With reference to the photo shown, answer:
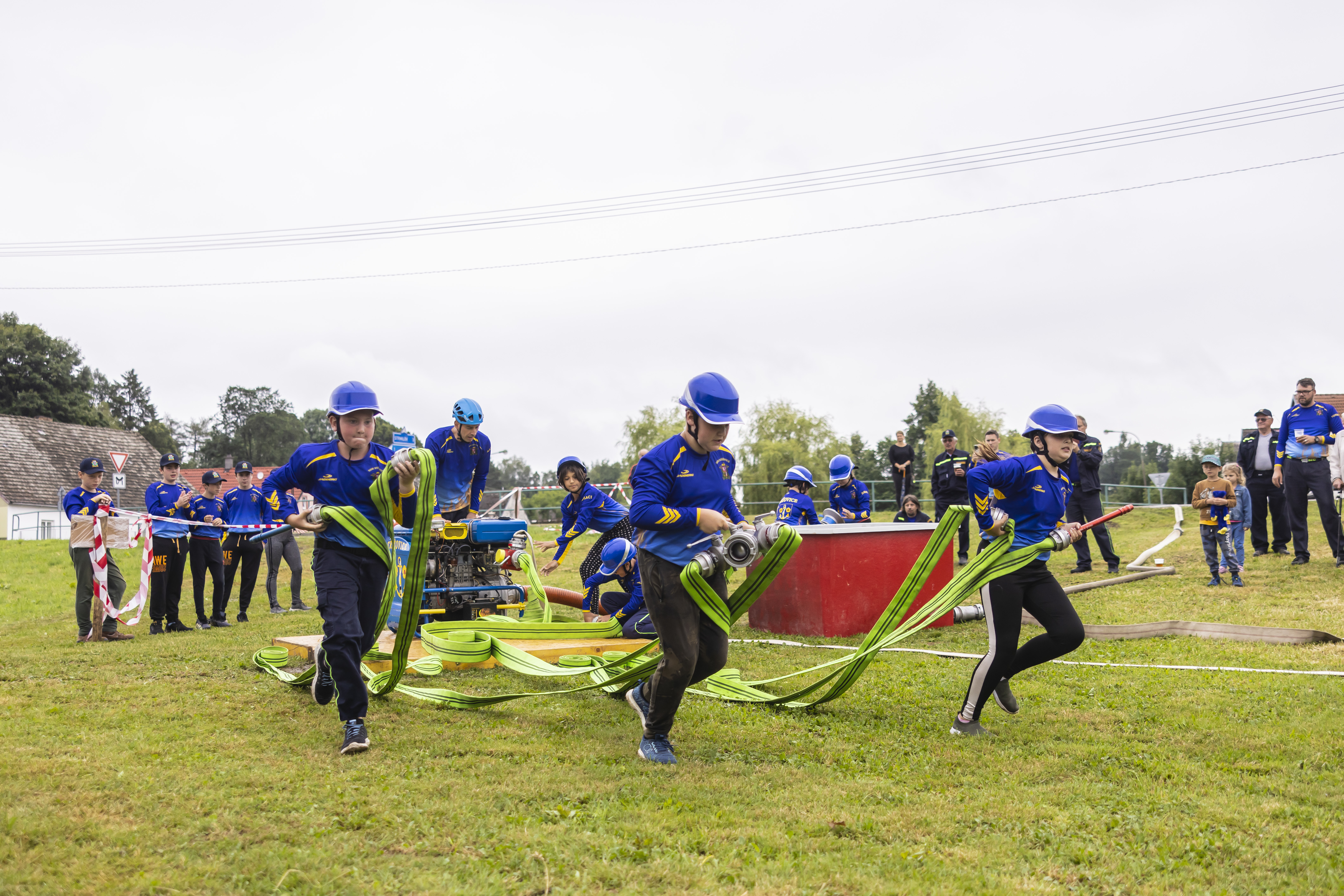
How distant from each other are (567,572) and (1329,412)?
43.3 feet

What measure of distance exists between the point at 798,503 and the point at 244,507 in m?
7.56

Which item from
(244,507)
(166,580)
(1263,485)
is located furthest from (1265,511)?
(166,580)

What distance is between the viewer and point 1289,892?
3398 mm

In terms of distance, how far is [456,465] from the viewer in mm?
9211

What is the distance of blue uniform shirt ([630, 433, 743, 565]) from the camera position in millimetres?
5094

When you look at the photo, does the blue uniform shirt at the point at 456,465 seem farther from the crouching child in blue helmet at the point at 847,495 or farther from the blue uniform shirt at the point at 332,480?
the crouching child in blue helmet at the point at 847,495

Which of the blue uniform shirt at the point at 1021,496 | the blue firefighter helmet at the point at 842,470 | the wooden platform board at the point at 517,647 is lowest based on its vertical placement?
the wooden platform board at the point at 517,647

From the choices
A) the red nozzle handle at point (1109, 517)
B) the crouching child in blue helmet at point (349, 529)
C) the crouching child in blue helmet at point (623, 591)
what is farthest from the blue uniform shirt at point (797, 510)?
the crouching child in blue helmet at point (349, 529)

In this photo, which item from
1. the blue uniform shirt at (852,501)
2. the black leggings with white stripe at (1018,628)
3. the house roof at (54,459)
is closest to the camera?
the black leggings with white stripe at (1018,628)

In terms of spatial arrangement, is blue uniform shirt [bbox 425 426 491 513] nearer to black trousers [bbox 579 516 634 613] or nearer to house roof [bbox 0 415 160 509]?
black trousers [bbox 579 516 634 613]

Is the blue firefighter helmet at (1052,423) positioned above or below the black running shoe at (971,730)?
above

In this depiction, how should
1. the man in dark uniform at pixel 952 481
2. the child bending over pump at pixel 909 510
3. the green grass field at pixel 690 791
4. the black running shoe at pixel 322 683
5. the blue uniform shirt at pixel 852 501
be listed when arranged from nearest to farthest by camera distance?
the green grass field at pixel 690 791
the black running shoe at pixel 322 683
the blue uniform shirt at pixel 852 501
the man in dark uniform at pixel 952 481
the child bending over pump at pixel 909 510

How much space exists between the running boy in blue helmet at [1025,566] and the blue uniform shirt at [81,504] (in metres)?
9.47

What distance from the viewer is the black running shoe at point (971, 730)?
18.7 ft
